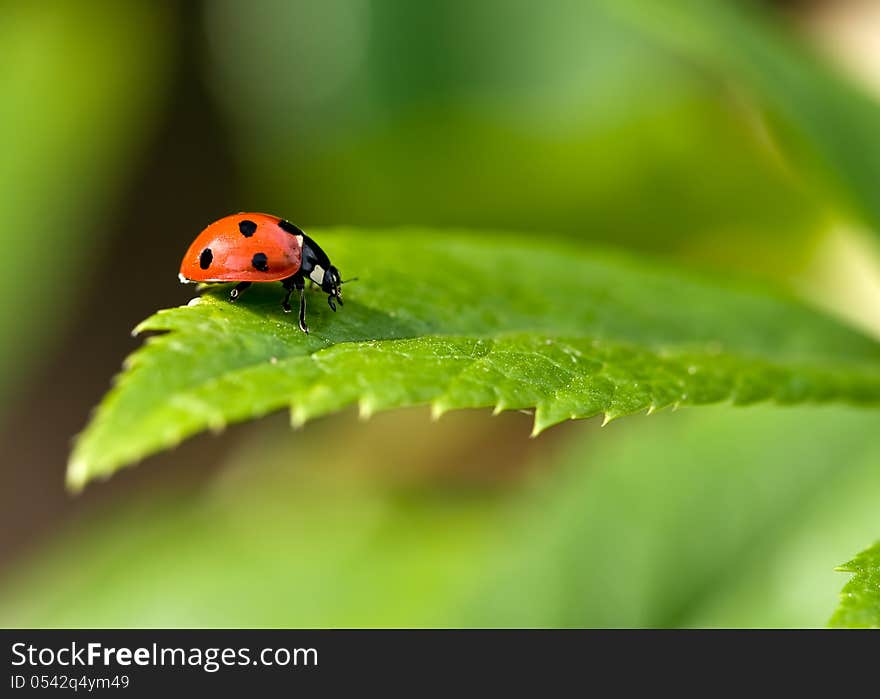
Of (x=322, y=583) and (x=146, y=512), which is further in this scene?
(x=146, y=512)

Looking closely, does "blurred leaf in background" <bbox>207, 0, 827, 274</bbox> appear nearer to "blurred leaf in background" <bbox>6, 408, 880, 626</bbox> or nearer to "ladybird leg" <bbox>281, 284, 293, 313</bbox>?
"blurred leaf in background" <bbox>6, 408, 880, 626</bbox>

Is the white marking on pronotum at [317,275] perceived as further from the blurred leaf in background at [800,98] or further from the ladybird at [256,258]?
the blurred leaf in background at [800,98]

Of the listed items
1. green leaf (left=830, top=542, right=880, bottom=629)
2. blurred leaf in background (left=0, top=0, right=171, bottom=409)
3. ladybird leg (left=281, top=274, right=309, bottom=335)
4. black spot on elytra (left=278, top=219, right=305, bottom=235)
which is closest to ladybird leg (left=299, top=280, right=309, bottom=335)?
ladybird leg (left=281, top=274, right=309, bottom=335)

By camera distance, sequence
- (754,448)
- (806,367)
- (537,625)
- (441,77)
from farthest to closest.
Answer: (441,77), (754,448), (537,625), (806,367)

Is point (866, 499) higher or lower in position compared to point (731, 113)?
lower
